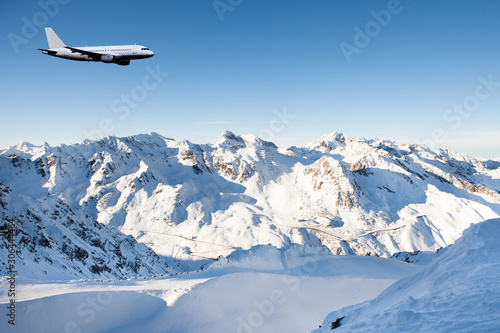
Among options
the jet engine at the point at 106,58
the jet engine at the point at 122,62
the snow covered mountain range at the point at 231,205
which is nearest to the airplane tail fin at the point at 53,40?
the jet engine at the point at 106,58

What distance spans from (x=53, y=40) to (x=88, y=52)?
3795 mm

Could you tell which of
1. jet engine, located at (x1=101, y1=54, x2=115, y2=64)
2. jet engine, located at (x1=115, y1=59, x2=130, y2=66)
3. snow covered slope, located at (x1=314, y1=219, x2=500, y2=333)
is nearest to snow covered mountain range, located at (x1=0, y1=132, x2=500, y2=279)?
jet engine, located at (x1=115, y1=59, x2=130, y2=66)

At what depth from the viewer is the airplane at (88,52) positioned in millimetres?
24484

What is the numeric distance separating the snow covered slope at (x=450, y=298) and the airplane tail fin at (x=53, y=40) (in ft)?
105

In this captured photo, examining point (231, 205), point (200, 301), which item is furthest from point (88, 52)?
point (231, 205)

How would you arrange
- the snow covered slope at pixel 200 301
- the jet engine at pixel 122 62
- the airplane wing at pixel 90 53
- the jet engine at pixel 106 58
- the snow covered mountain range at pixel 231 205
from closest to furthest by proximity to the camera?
1. the snow covered slope at pixel 200 301
2. the airplane wing at pixel 90 53
3. the jet engine at pixel 106 58
4. the jet engine at pixel 122 62
5. the snow covered mountain range at pixel 231 205

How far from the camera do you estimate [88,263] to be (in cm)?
5572

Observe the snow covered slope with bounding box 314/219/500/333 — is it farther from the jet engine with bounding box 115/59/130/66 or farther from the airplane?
the airplane

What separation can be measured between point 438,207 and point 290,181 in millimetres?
92034

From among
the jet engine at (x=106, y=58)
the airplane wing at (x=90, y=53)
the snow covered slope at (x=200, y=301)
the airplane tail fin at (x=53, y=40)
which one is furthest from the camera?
the jet engine at (x=106, y=58)

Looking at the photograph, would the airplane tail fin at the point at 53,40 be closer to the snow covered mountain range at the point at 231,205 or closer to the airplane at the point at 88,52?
the airplane at the point at 88,52

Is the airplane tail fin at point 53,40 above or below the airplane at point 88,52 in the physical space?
above

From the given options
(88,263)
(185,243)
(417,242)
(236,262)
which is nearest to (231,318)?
(236,262)

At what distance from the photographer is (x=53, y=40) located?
24797 millimetres
